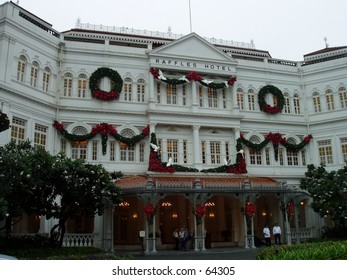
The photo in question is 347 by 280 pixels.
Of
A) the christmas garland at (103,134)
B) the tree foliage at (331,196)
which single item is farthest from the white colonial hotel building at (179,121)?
the tree foliage at (331,196)

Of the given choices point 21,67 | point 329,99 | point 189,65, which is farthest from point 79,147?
point 329,99

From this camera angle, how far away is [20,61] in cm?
2542

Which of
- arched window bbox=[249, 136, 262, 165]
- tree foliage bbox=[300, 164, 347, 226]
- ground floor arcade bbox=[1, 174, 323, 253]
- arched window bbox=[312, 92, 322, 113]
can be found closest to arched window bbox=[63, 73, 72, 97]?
ground floor arcade bbox=[1, 174, 323, 253]

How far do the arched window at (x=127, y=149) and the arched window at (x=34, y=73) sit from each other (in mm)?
6949

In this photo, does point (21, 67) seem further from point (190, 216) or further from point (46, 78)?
point (190, 216)

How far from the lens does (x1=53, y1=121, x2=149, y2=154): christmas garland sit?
26.8m

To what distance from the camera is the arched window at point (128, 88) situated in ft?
96.6

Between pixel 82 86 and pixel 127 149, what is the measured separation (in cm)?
570

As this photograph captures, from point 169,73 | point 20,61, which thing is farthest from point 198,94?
point 20,61

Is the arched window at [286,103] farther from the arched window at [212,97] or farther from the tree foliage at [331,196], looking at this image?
the tree foliage at [331,196]

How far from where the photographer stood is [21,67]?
2545 centimetres

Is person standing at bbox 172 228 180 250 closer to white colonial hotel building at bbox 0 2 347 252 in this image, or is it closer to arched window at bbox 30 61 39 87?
white colonial hotel building at bbox 0 2 347 252

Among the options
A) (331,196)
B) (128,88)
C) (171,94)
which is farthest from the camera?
(171,94)

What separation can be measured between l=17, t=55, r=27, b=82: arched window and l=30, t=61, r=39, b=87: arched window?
2.18 feet
